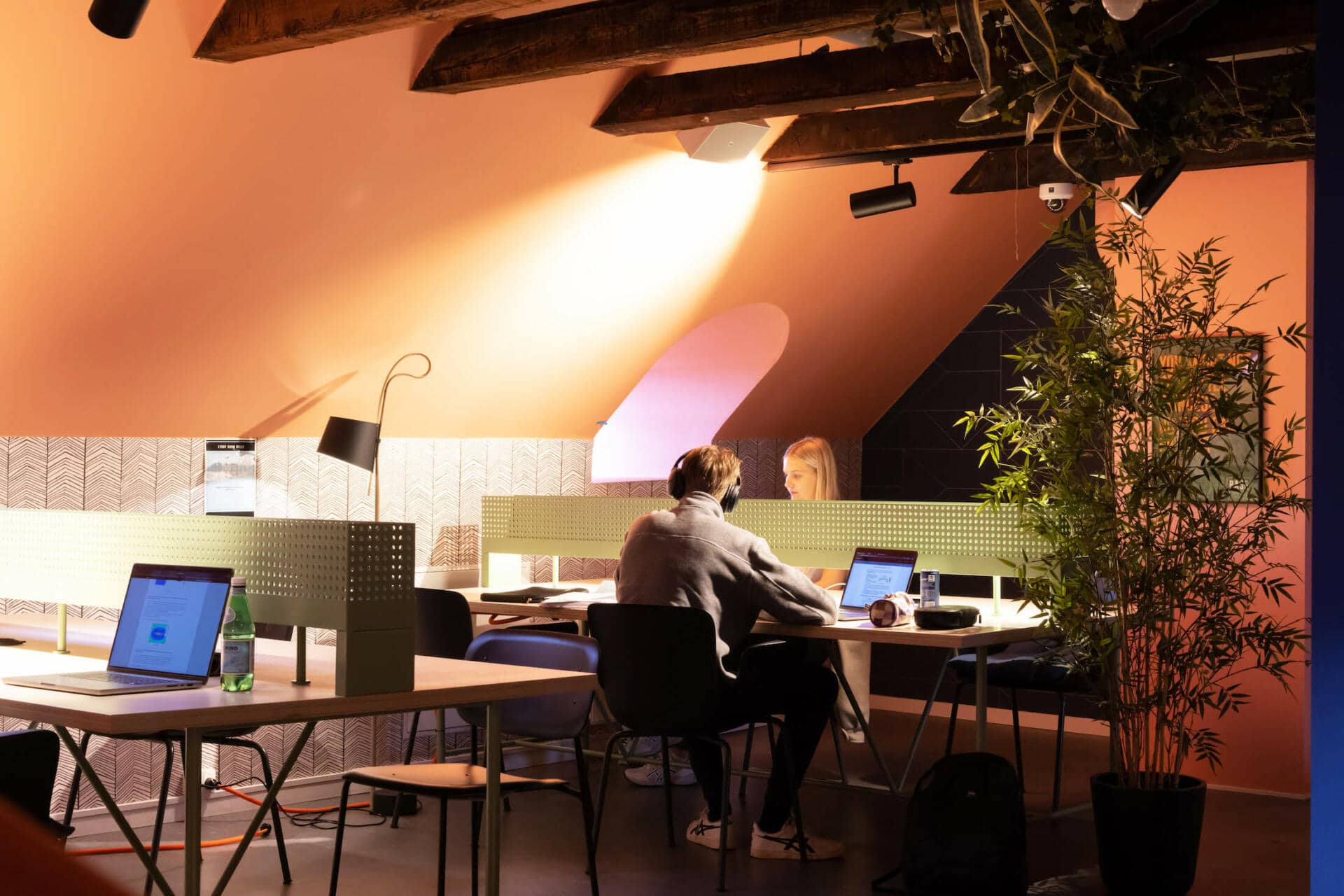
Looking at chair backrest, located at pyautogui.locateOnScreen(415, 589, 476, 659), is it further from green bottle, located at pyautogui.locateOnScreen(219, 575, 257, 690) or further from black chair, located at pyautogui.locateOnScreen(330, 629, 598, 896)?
green bottle, located at pyautogui.locateOnScreen(219, 575, 257, 690)

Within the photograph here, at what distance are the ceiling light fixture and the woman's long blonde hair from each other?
1.31 m

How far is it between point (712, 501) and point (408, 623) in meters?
1.65

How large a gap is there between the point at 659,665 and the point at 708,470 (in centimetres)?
64

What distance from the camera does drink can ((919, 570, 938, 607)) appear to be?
4.95 m

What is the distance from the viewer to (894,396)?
315 inches

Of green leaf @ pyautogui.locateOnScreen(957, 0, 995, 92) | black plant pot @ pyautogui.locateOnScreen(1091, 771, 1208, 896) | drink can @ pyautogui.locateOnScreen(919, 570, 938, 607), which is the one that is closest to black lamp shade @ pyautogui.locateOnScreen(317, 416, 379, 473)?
drink can @ pyautogui.locateOnScreen(919, 570, 938, 607)

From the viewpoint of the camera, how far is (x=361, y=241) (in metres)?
5.01

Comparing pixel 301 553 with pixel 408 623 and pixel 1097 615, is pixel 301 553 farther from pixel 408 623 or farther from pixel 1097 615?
pixel 1097 615

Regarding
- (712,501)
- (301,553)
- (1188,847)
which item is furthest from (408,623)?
(1188,847)

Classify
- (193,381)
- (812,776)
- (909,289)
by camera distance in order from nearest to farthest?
(193,381)
(812,776)
(909,289)

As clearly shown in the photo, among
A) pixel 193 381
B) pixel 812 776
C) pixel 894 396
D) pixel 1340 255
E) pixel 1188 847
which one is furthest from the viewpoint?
pixel 894 396

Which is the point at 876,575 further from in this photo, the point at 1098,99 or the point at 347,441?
the point at 1098,99

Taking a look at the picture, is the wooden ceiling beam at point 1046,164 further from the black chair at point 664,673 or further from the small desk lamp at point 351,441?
the small desk lamp at point 351,441

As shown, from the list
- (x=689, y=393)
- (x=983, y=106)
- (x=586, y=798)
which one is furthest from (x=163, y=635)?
(x=689, y=393)
